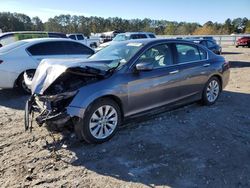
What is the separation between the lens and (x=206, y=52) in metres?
6.82

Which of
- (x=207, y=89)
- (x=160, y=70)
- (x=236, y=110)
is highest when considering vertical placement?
(x=160, y=70)

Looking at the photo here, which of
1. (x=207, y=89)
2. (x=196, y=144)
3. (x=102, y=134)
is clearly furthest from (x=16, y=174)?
(x=207, y=89)

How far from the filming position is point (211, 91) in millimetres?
6922

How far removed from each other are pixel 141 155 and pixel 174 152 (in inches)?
20.1

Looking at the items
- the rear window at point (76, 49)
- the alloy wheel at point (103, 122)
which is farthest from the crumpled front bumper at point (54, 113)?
the rear window at point (76, 49)

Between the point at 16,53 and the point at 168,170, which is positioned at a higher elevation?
the point at 16,53

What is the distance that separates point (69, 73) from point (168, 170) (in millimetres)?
2118

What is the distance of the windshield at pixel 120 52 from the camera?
17.3 feet

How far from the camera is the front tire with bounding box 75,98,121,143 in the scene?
14.9 feet

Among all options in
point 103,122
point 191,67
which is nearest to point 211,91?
point 191,67

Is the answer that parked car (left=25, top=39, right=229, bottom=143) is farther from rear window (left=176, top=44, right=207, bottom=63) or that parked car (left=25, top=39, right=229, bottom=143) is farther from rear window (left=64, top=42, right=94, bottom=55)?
rear window (left=64, top=42, right=94, bottom=55)

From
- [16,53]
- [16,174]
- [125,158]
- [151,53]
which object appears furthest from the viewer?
[16,53]

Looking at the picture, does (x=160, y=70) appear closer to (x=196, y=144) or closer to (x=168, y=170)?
(x=196, y=144)

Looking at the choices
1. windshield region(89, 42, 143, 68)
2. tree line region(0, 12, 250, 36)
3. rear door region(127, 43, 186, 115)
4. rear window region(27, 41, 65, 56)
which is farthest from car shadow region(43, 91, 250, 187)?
tree line region(0, 12, 250, 36)
